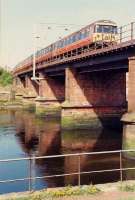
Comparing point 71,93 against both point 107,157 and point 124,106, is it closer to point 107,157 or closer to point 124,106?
point 124,106

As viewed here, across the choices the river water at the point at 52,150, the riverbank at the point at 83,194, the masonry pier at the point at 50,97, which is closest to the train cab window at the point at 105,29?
the river water at the point at 52,150

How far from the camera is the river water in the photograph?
66.5 feet

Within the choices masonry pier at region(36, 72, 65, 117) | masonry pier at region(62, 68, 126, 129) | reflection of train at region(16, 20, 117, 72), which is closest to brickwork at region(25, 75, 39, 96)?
masonry pier at region(36, 72, 65, 117)

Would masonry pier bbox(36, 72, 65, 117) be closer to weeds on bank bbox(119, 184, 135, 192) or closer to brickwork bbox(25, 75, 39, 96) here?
brickwork bbox(25, 75, 39, 96)

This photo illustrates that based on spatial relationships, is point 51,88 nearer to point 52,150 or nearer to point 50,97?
point 50,97

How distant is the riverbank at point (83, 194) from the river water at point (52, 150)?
68 cm

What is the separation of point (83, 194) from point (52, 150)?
1946 cm

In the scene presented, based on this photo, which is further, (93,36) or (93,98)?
(93,98)

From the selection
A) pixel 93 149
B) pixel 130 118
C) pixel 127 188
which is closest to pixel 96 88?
pixel 93 149

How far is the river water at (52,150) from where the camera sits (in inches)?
798

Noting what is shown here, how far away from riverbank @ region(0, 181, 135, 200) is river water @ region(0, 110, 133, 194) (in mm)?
681

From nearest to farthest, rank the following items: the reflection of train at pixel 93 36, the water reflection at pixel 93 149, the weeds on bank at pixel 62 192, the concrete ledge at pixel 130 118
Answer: the weeds on bank at pixel 62 192
the water reflection at pixel 93 149
the concrete ledge at pixel 130 118
the reflection of train at pixel 93 36

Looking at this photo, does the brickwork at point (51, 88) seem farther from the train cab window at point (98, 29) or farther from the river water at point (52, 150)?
the train cab window at point (98, 29)

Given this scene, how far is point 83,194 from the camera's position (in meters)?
11.5
